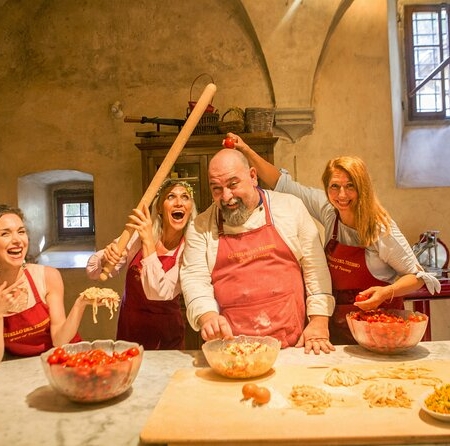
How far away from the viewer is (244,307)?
94.0 inches

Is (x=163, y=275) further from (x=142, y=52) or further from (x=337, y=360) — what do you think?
(x=142, y=52)

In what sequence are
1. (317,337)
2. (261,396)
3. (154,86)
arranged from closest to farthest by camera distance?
1. (261,396)
2. (317,337)
3. (154,86)

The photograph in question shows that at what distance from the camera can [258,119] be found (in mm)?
4965

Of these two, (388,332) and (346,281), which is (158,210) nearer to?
(346,281)

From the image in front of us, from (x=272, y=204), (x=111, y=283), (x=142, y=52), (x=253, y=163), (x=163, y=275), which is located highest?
(x=142, y=52)

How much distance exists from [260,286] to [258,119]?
294 cm

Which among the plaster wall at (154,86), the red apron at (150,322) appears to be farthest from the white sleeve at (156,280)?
the plaster wall at (154,86)

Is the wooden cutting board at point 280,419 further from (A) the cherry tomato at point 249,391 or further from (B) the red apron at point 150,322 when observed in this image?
(B) the red apron at point 150,322

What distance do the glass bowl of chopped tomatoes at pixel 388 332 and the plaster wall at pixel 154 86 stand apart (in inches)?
140

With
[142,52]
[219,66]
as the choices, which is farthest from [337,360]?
[142,52]

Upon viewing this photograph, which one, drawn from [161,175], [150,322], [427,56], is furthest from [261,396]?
[427,56]

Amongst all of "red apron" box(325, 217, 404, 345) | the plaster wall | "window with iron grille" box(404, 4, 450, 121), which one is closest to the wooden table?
"red apron" box(325, 217, 404, 345)

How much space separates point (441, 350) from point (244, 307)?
0.94 meters

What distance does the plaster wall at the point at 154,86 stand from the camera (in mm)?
5543
